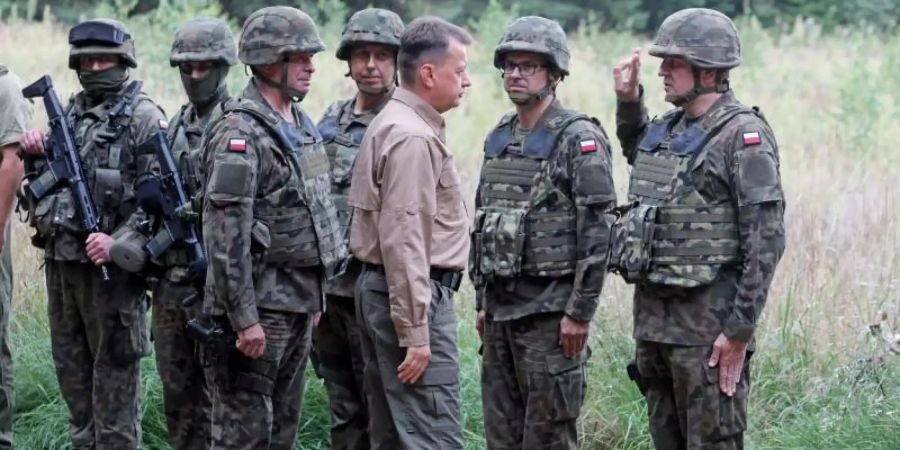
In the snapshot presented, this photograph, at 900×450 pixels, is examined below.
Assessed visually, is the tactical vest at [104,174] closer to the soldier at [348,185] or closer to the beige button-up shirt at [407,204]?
the soldier at [348,185]

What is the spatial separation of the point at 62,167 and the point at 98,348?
0.82 m

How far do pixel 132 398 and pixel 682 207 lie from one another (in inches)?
107

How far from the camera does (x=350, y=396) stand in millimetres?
6406

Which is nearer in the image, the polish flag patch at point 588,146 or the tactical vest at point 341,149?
the polish flag patch at point 588,146

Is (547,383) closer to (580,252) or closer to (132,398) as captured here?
(580,252)

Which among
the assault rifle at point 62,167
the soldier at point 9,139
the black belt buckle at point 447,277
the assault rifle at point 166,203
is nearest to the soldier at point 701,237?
the black belt buckle at point 447,277

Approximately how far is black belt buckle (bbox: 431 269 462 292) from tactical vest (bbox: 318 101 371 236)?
1177 millimetres

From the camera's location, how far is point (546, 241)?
5629 mm

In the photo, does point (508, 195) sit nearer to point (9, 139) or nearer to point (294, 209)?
point (294, 209)

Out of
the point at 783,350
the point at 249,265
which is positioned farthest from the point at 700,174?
the point at 783,350

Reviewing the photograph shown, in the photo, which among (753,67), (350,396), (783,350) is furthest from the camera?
(753,67)

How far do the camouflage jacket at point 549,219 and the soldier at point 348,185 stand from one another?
83cm

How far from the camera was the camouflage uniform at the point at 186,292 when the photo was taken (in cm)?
631

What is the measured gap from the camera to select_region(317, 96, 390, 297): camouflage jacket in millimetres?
6281
